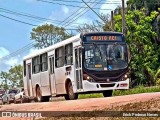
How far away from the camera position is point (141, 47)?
39.9 m

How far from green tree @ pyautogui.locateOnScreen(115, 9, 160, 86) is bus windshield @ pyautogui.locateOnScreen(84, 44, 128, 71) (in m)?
16.1

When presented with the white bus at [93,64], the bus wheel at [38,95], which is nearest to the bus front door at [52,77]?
the white bus at [93,64]

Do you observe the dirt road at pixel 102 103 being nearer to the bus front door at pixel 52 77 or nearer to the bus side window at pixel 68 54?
the bus side window at pixel 68 54

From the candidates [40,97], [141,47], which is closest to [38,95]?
[40,97]

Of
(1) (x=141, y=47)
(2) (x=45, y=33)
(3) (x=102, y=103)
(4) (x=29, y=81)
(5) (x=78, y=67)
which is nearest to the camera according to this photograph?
(3) (x=102, y=103)

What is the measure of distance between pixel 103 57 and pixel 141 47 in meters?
19.4

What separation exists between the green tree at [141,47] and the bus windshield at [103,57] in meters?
16.1

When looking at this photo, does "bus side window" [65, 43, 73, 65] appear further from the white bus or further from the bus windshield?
the bus windshield

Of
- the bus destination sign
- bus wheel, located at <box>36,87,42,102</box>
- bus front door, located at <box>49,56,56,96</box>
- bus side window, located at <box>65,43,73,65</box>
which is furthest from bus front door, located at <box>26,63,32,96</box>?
the bus destination sign

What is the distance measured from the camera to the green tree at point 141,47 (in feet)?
127

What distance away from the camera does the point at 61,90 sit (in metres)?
23.7

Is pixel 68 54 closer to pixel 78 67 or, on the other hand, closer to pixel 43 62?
pixel 78 67

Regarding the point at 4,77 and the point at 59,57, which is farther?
the point at 4,77

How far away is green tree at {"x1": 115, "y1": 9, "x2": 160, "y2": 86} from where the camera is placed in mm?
38812
